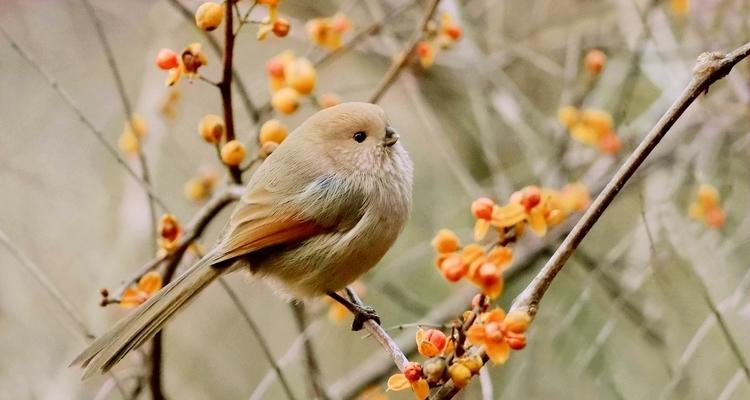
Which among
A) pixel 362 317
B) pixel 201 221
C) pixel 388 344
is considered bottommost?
pixel 362 317

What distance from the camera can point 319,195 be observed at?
8.52ft

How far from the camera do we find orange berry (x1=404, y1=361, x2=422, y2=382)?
156cm

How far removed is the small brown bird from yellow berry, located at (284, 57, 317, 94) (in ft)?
0.59

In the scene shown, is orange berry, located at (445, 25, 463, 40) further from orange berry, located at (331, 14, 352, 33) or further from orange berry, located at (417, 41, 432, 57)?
orange berry, located at (331, 14, 352, 33)

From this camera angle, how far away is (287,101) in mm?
2516

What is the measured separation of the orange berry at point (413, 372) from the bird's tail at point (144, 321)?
2.56 ft

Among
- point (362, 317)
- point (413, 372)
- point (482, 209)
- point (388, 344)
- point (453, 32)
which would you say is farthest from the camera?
point (453, 32)

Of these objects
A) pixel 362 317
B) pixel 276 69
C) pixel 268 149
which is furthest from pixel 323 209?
pixel 276 69

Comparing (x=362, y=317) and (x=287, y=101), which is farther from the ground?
(x=287, y=101)

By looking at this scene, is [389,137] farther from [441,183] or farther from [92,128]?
[441,183]

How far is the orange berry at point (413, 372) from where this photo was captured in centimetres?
156

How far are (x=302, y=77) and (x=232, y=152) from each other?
0.33 metres

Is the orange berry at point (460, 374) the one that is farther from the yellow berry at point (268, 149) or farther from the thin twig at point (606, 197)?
the yellow berry at point (268, 149)

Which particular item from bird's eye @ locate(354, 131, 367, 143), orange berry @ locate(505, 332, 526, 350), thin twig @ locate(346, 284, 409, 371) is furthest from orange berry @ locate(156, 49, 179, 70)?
orange berry @ locate(505, 332, 526, 350)
